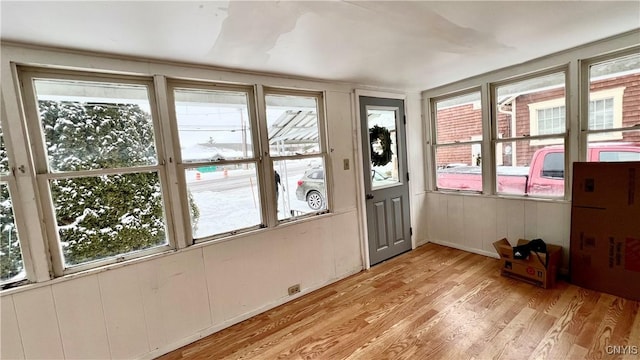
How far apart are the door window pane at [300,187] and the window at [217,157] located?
24 cm

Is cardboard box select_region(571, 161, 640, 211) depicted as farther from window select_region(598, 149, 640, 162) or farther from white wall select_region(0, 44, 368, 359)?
white wall select_region(0, 44, 368, 359)

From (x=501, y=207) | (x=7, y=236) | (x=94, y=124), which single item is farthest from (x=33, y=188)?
(x=501, y=207)

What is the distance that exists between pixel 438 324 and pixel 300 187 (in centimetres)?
172

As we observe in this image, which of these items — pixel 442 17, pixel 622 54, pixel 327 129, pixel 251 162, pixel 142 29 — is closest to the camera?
pixel 142 29

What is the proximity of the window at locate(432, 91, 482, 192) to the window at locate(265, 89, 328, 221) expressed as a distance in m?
1.84

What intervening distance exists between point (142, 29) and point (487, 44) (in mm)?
2435

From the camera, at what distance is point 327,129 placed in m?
2.86

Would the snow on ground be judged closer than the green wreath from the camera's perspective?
Yes

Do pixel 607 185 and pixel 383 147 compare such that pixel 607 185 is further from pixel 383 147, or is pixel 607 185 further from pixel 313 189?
pixel 313 189

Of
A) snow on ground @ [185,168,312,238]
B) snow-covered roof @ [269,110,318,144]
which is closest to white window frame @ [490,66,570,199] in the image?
snow-covered roof @ [269,110,318,144]

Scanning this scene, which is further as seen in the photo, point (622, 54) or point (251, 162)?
→ point (251, 162)

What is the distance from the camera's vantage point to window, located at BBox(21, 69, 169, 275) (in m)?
1.69

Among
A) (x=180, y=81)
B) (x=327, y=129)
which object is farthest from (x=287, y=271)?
(x=180, y=81)

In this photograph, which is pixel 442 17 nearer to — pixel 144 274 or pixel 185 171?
pixel 185 171
